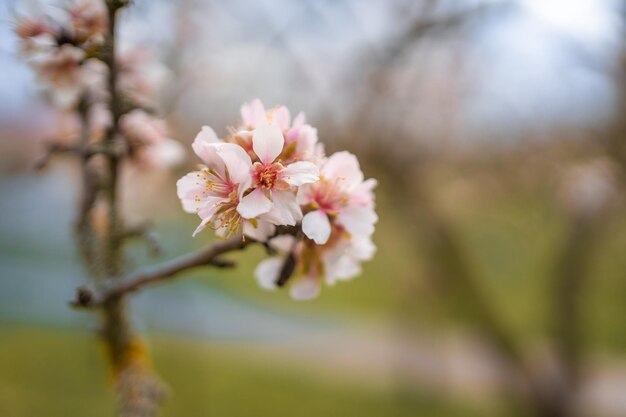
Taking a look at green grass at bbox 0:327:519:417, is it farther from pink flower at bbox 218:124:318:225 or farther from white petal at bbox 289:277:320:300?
pink flower at bbox 218:124:318:225

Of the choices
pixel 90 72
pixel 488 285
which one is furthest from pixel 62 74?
pixel 488 285

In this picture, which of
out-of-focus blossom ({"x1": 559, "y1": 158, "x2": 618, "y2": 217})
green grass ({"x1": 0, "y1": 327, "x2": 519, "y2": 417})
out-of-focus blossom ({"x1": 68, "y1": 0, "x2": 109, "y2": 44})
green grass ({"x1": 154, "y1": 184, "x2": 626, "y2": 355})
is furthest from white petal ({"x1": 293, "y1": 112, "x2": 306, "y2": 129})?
green grass ({"x1": 154, "y1": 184, "x2": 626, "y2": 355})

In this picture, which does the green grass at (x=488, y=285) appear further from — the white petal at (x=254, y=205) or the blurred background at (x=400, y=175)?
the white petal at (x=254, y=205)

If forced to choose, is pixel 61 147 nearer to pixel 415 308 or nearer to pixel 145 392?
pixel 145 392

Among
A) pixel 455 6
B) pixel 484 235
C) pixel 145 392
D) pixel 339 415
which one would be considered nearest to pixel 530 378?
pixel 339 415

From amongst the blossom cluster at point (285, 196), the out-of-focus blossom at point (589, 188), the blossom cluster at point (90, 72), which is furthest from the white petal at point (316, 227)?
the out-of-focus blossom at point (589, 188)

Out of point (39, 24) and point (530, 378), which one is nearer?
point (39, 24)
